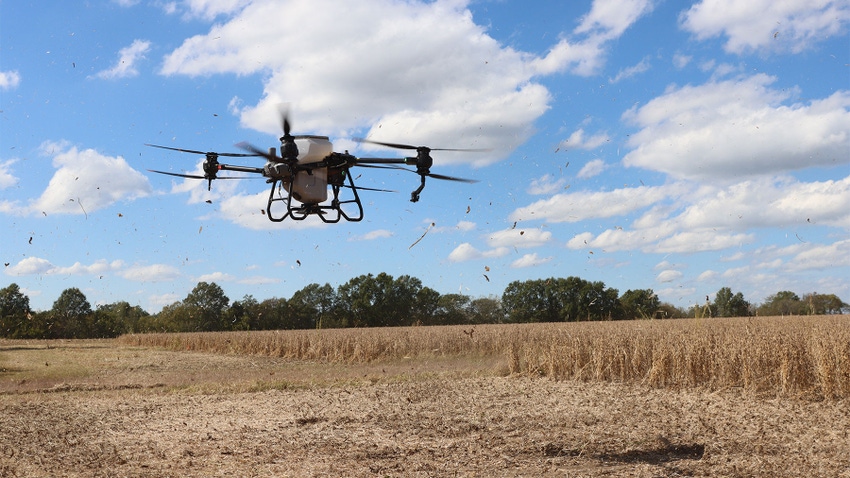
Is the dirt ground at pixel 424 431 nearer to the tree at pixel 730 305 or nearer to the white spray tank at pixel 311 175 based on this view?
the white spray tank at pixel 311 175

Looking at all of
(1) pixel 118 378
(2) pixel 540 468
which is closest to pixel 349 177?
(2) pixel 540 468

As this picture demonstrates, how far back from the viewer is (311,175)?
8.10 m

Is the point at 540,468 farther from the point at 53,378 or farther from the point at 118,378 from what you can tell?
the point at 53,378

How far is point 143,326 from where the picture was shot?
62469 mm

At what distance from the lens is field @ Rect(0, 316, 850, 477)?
7984 millimetres

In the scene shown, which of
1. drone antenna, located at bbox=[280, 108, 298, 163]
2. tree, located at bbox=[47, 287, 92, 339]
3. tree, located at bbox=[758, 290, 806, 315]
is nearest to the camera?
drone antenna, located at bbox=[280, 108, 298, 163]

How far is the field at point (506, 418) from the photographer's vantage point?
7.98 metres

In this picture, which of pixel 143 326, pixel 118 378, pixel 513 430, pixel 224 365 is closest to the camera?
pixel 513 430

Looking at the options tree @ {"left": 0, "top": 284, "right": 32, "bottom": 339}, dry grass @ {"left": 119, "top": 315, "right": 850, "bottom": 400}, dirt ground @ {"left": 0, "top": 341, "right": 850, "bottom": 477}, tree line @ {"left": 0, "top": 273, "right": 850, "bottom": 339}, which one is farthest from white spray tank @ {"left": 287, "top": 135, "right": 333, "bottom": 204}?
tree @ {"left": 0, "top": 284, "right": 32, "bottom": 339}

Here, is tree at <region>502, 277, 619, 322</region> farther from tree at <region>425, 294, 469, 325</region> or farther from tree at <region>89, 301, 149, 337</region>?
tree at <region>89, 301, 149, 337</region>

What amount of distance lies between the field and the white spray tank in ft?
10.3

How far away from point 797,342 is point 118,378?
57.4ft

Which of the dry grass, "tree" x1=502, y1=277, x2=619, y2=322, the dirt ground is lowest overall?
the dirt ground

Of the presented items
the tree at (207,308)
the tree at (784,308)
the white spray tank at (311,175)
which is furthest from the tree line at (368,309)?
the white spray tank at (311,175)
